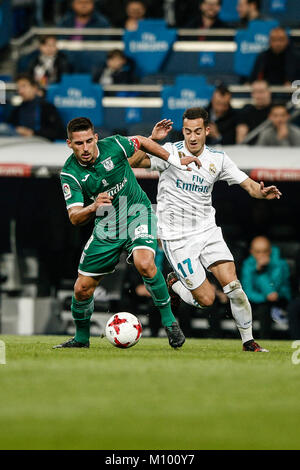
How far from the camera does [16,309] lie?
14.0m

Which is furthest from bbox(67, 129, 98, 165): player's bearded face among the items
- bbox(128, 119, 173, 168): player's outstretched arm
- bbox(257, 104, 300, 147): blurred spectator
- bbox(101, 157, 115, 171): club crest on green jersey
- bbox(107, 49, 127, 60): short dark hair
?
bbox(107, 49, 127, 60): short dark hair

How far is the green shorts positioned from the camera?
8.97 meters

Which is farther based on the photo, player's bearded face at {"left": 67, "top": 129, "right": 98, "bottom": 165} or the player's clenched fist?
player's bearded face at {"left": 67, "top": 129, "right": 98, "bottom": 165}

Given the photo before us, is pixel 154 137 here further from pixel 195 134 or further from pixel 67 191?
pixel 67 191

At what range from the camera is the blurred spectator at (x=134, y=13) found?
17.6 meters

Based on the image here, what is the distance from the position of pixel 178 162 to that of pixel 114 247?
925mm

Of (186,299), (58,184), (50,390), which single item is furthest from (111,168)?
(58,184)

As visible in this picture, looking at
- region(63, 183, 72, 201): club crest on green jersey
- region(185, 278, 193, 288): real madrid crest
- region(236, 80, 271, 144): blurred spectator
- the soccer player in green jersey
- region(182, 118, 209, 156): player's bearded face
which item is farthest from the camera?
region(236, 80, 271, 144): blurred spectator

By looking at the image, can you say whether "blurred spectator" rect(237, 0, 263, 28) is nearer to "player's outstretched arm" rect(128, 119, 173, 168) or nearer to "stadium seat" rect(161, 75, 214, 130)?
"stadium seat" rect(161, 75, 214, 130)

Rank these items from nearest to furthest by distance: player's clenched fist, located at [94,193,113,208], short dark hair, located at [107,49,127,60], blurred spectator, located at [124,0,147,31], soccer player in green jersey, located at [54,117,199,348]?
player's clenched fist, located at [94,193,113,208], soccer player in green jersey, located at [54,117,199,348], short dark hair, located at [107,49,127,60], blurred spectator, located at [124,0,147,31]

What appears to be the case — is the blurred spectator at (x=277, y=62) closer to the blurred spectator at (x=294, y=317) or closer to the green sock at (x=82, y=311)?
the blurred spectator at (x=294, y=317)

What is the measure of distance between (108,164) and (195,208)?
1203 millimetres

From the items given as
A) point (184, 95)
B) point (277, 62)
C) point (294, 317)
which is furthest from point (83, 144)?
point (277, 62)

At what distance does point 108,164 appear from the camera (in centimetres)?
888
